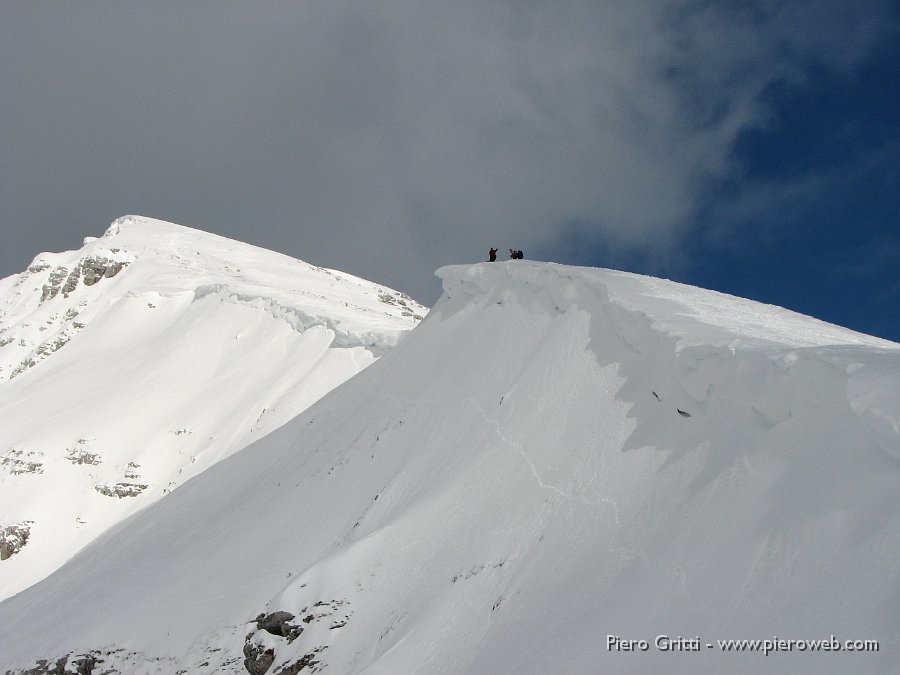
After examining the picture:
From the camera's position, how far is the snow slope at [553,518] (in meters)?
6.52

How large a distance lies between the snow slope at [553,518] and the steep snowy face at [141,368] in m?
11.0

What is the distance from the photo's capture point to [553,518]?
9672mm

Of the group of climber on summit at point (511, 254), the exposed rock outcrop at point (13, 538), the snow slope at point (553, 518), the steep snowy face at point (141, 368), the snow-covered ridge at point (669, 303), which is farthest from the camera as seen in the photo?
the steep snowy face at point (141, 368)

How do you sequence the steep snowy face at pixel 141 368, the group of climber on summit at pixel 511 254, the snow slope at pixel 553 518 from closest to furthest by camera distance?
the snow slope at pixel 553 518 < the group of climber on summit at pixel 511 254 < the steep snowy face at pixel 141 368

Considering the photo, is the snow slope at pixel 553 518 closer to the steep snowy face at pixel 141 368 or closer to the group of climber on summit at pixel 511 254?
the group of climber on summit at pixel 511 254

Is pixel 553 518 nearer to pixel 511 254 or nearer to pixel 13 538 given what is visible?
pixel 511 254

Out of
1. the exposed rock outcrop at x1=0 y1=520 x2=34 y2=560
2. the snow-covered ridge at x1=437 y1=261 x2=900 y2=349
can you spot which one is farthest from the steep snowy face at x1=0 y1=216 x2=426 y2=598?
the snow-covered ridge at x1=437 y1=261 x2=900 y2=349

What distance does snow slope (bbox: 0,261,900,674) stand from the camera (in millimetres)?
6516

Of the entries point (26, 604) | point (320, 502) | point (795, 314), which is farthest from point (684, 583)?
point (26, 604)

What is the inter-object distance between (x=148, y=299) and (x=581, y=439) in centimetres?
3889

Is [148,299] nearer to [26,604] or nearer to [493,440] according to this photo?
[26,604]

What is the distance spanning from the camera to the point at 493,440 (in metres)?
12.5

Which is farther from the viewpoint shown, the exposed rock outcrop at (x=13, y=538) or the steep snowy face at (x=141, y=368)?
the steep snowy face at (x=141, y=368)

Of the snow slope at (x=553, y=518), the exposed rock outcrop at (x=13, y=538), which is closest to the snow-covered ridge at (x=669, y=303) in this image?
the snow slope at (x=553, y=518)
